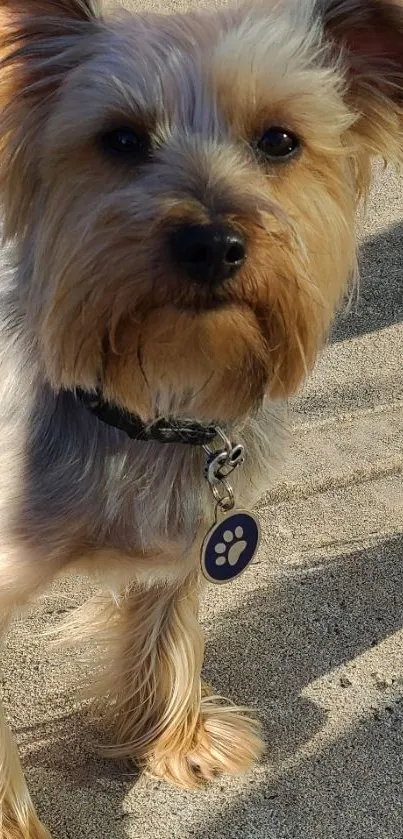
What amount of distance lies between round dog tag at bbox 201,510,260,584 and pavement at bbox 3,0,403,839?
534 millimetres

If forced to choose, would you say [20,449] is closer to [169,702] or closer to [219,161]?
[219,161]

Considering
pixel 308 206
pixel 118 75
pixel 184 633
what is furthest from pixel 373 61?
pixel 184 633

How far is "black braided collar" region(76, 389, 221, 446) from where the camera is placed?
5.40 feet

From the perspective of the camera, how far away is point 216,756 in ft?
6.99

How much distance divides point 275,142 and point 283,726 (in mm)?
1241

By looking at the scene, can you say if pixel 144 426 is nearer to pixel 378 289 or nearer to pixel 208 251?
pixel 208 251

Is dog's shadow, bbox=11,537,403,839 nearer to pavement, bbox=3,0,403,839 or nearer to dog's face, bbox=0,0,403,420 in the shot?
pavement, bbox=3,0,403,839

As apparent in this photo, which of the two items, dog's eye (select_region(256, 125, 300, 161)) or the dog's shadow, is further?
the dog's shadow

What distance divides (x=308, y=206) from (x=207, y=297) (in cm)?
30

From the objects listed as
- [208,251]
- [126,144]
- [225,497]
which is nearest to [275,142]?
[126,144]

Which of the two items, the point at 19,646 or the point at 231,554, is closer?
the point at 231,554

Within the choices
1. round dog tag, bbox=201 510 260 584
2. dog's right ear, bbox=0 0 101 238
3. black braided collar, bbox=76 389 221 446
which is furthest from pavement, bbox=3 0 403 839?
dog's right ear, bbox=0 0 101 238

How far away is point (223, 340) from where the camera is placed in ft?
4.62

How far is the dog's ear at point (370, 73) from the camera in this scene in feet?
5.55
